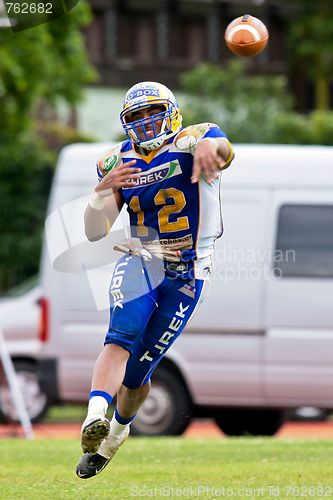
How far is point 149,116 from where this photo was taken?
293 inches

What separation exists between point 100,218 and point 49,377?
6.21 m

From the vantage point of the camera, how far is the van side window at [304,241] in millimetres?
12843

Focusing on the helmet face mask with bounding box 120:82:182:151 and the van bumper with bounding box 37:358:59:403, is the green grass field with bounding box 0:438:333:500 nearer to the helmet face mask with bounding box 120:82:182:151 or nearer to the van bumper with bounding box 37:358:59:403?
the van bumper with bounding box 37:358:59:403

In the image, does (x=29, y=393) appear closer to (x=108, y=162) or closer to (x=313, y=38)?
(x=108, y=162)

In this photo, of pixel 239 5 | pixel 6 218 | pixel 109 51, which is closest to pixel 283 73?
pixel 239 5

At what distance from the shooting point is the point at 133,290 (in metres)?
7.38

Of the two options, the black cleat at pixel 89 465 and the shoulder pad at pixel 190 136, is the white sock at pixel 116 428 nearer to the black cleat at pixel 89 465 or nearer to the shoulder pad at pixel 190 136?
the black cleat at pixel 89 465

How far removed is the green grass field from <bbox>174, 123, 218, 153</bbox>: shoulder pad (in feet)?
6.37

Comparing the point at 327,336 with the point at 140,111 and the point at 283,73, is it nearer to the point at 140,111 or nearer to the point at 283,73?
the point at 140,111

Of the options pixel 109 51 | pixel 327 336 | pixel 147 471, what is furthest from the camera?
pixel 109 51

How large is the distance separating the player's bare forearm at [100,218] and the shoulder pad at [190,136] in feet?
1.65

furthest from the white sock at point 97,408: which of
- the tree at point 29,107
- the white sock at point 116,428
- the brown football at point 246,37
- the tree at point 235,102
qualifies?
the tree at point 235,102

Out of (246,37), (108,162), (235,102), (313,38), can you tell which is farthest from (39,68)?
(313,38)

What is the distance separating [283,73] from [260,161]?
108 feet
